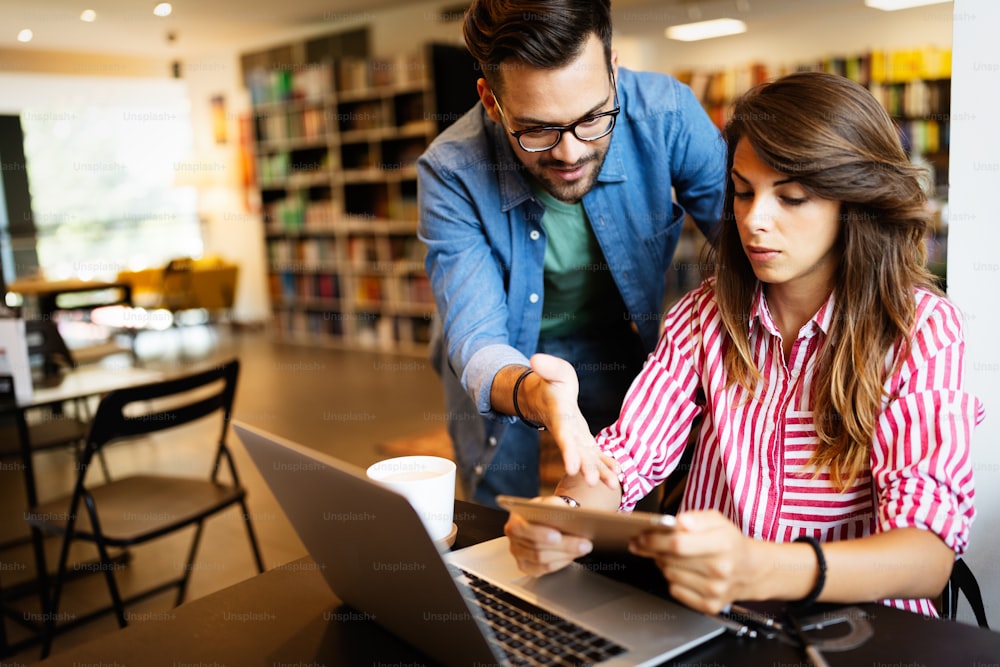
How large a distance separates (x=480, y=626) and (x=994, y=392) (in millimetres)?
1114

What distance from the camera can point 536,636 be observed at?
0.87 m

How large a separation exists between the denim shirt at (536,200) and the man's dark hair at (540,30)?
0.91 feet

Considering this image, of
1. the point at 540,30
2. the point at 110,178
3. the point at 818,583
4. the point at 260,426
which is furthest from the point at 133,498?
the point at 110,178

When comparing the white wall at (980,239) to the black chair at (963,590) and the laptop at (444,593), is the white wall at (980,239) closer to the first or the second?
the black chair at (963,590)

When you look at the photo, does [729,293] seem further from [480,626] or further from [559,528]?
[480,626]

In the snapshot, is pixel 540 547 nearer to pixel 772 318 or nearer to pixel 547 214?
pixel 772 318

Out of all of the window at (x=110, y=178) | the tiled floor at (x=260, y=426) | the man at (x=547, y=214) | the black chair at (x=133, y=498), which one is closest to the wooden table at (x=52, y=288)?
the tiled floor at (x=260, y=426)

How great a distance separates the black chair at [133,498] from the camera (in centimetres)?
231

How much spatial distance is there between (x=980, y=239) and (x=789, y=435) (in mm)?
516

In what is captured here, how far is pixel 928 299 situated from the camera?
1191 mm

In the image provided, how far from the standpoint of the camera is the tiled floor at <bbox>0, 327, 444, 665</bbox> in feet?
10.0

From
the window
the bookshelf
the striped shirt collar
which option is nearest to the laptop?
the striped shirt collar

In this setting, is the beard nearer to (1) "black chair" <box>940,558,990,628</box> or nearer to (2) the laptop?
(2) the laptop

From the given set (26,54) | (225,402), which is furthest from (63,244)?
(225,402)
